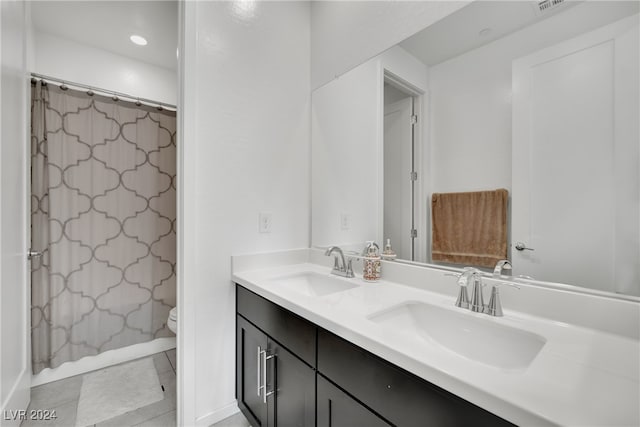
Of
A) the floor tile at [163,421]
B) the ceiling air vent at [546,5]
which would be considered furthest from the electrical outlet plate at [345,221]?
the floor tile at [163,421]

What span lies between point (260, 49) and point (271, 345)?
1545mm

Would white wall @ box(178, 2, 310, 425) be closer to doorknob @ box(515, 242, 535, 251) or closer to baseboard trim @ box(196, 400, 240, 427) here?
baseboard trim @ box(196, 400, 240, 427)

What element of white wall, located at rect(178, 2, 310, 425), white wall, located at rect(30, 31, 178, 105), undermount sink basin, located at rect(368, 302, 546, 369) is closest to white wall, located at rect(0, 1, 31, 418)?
white wall, located at rect(30, 31, 178, 105)

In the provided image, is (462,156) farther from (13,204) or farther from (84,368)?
(84,368)

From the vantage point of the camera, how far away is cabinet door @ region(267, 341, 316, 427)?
0.94 m

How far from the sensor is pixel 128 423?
1430mm

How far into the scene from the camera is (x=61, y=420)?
4.76 feet

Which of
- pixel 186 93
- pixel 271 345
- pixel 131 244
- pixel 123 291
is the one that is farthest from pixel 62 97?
pixel 271 345

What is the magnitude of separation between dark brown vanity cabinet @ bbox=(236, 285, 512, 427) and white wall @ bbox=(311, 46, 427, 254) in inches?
23.8

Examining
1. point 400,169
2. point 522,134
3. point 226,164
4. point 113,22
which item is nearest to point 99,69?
point 113,22

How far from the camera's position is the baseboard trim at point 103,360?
1.80 metres

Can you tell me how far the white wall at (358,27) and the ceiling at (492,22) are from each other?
0.14 feet

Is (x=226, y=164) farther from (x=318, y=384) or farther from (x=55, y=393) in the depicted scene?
(x=55, y=393)

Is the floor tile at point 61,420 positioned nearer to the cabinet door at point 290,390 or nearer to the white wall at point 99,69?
the cabinet door at point 290,390
